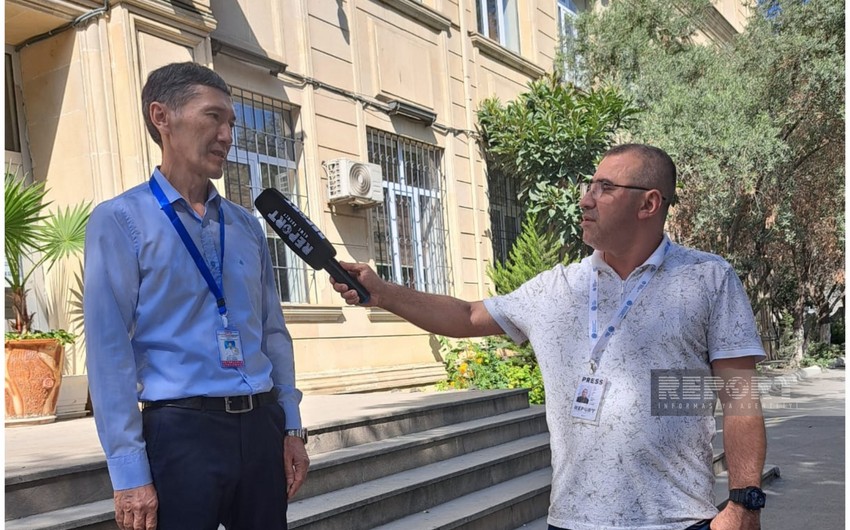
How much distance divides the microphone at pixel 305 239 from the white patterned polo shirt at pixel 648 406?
0.62 metres

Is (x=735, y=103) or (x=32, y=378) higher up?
(x=735, y=103)

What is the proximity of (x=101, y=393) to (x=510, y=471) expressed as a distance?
4.23 metres

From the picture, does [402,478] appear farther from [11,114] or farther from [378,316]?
[11,114]

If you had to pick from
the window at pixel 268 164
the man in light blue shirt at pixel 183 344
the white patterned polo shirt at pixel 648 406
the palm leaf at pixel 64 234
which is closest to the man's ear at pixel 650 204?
the white patterned polo shirt at pixel 648 406

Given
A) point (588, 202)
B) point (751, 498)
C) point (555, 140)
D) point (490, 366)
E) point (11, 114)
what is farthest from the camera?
point (555, 140)

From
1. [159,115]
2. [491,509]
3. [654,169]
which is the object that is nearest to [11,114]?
[491,509]

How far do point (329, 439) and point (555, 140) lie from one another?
708 cm

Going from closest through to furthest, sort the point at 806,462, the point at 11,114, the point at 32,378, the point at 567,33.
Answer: the point at 32,378, the point at 11,114, the point at 806,462, the point at 567,33

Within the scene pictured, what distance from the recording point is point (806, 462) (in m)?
7.60

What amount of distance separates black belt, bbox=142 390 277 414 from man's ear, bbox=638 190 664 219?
1145 millimetres

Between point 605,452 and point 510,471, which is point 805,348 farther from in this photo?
point 605,452

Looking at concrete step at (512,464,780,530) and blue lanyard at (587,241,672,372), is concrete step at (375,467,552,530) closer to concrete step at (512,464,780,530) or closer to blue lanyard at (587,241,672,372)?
concrete step at (512,464,780,530)

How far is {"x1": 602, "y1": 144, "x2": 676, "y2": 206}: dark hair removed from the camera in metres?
2.10

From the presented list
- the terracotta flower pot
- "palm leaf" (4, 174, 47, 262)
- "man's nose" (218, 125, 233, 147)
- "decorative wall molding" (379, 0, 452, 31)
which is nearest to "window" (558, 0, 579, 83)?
"decorative wall molding" (379, 0, 452, 31)
